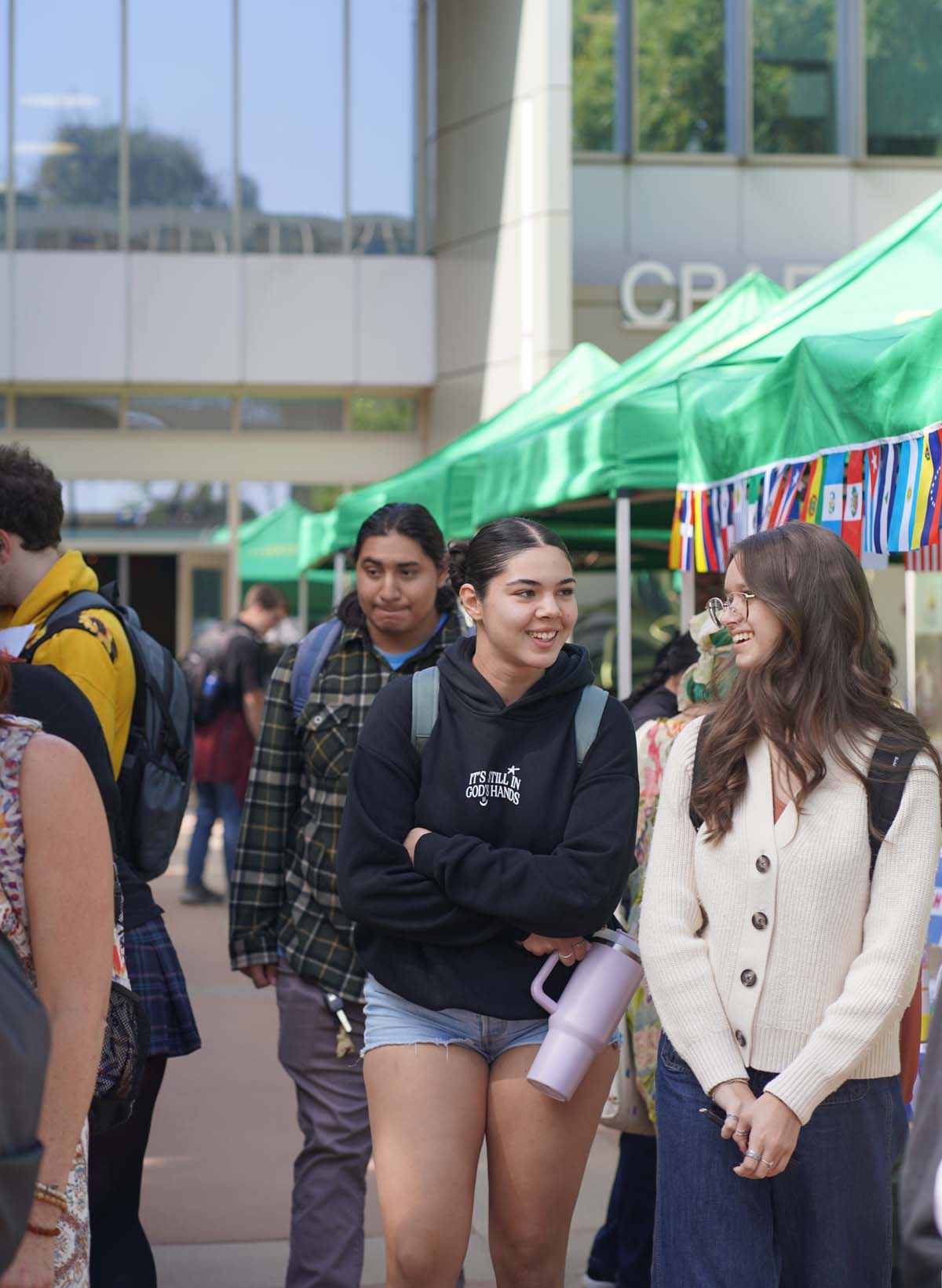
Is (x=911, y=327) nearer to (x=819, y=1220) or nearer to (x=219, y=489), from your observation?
(x=819, y=1220)

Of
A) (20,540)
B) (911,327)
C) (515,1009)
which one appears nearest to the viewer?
(515,1009)

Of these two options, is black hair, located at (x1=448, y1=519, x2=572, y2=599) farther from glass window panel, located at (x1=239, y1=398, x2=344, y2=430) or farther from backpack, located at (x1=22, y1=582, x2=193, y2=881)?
glass window panel, located at (x1=239, y1=398, x2=344, y2=430)

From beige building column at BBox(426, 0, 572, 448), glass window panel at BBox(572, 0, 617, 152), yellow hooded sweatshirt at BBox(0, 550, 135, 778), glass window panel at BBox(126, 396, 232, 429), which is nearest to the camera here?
yellow hooded sweatshirt at BBox(0, 550, 135, 778)

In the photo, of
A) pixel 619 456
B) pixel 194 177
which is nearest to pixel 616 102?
pixel 194 177

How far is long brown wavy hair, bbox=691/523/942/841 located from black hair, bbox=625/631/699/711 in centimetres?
181

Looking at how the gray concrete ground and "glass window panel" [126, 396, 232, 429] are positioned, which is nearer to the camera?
the gray concrete ground

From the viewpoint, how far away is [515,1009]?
336cm

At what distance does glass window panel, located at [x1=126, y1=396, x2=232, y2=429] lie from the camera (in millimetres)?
19953

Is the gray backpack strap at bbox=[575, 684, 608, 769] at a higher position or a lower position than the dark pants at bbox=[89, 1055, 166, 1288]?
higher

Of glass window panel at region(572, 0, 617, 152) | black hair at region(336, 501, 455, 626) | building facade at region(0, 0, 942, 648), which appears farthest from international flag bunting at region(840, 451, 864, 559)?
glass window panel at region(572, 0, 617, 152)

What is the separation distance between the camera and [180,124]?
19.8m

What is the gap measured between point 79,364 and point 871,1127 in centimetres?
1750

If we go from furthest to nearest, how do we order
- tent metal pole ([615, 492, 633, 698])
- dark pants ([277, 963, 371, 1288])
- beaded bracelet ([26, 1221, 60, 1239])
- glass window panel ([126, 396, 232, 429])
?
glass window panel ([126, 396, 232, 429])
tent metal pole ([615, 492, 633, 698])
dark pants ([277, 963, 371, 1288])
beaded bracelet ([26, 1221, 60, 1239])

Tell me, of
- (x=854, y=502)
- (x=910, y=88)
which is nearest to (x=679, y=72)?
(x=910, y=88)
